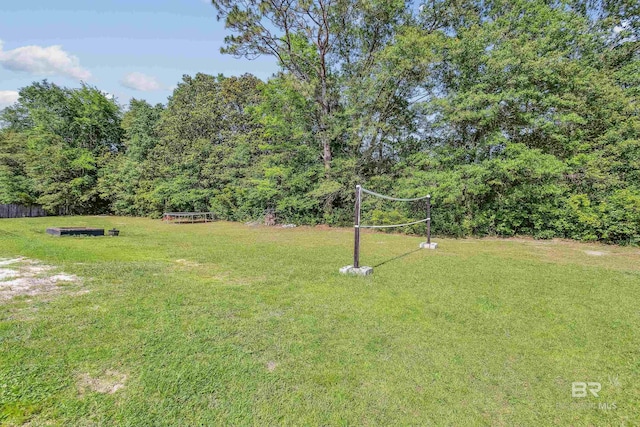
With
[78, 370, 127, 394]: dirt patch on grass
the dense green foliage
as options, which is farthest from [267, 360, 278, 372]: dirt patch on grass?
the dense green foliage

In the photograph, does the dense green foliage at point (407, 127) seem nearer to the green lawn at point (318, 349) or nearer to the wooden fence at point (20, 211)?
the wooden fence at point (20, 211)

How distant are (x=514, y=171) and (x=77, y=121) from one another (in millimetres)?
28908

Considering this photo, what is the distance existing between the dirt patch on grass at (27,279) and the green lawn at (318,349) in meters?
0.25

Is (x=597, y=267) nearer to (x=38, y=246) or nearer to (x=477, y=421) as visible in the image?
(x=477, y=421)

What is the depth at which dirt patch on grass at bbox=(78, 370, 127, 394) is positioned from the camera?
2.08m

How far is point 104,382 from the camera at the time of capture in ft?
7.10

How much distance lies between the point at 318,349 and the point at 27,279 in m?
4.57

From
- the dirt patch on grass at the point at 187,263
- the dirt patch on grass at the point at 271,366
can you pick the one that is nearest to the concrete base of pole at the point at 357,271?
the dirt patch on grass at the point at 187,263

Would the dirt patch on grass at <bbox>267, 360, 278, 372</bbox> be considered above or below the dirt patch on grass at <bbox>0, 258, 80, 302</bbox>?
below

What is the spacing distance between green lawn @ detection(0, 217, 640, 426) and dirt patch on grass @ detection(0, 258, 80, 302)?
0.25 m

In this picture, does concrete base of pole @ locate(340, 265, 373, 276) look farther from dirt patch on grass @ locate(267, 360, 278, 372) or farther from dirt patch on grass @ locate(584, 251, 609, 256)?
dirt patch on grass @ locate(584, 251, 609, 256)

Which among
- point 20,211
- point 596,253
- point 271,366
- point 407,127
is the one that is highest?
point 407,127

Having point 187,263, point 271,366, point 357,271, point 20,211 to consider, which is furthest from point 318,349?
point 20,211

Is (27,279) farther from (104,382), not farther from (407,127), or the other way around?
(407,127)
